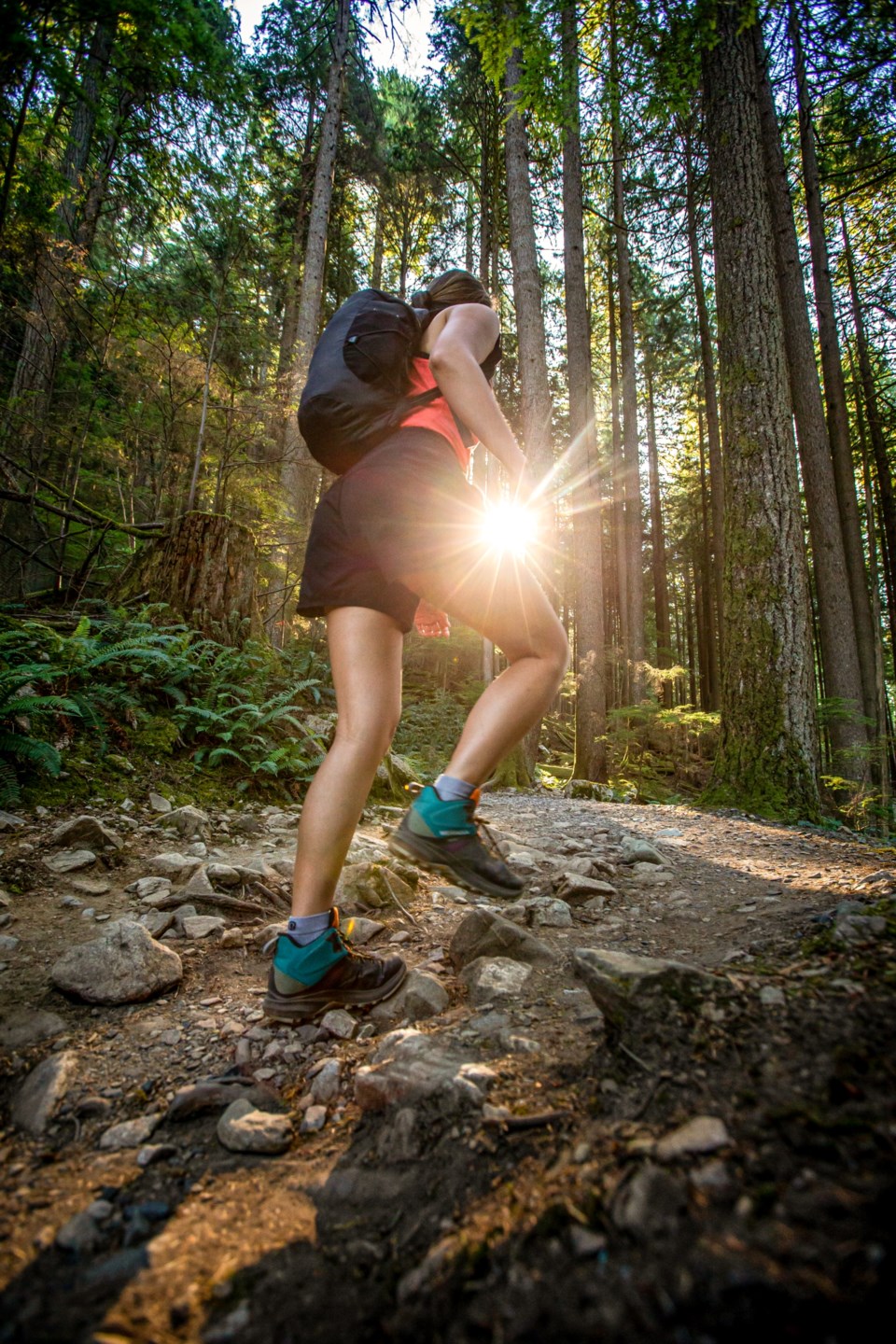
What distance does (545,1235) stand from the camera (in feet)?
2.53

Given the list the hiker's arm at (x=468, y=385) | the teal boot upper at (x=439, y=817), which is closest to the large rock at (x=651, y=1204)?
the teal boot upper at (x=439, y=817)

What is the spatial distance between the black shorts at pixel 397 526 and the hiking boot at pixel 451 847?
62cm

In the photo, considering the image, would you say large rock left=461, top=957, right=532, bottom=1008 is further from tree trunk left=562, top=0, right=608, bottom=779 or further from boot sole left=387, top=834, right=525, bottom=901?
tree trunk left=562, top=0, right=608, bottom=779

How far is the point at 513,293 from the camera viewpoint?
34.9 feet

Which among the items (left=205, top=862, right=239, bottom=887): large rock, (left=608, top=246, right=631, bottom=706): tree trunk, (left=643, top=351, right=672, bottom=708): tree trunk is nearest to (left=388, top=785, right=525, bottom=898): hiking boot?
(left=205, top=862, right=239, bottom=887): large rock

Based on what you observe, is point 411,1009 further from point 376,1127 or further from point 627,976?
point 627,976

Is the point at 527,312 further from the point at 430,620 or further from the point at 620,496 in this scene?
the point at 620,496

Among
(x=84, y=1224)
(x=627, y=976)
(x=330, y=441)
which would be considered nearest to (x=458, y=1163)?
(x=627, y=976)

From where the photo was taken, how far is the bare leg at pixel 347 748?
1.64 metres

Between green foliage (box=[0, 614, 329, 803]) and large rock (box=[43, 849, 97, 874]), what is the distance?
0.54 m

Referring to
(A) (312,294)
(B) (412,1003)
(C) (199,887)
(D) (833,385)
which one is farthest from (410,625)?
(D) (833,385)

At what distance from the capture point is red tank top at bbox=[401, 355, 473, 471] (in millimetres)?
1794

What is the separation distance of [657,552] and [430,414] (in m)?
21.2

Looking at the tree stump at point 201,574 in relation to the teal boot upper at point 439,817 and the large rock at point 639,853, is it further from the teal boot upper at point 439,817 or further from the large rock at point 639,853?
the teal boot upper at point 439,817
